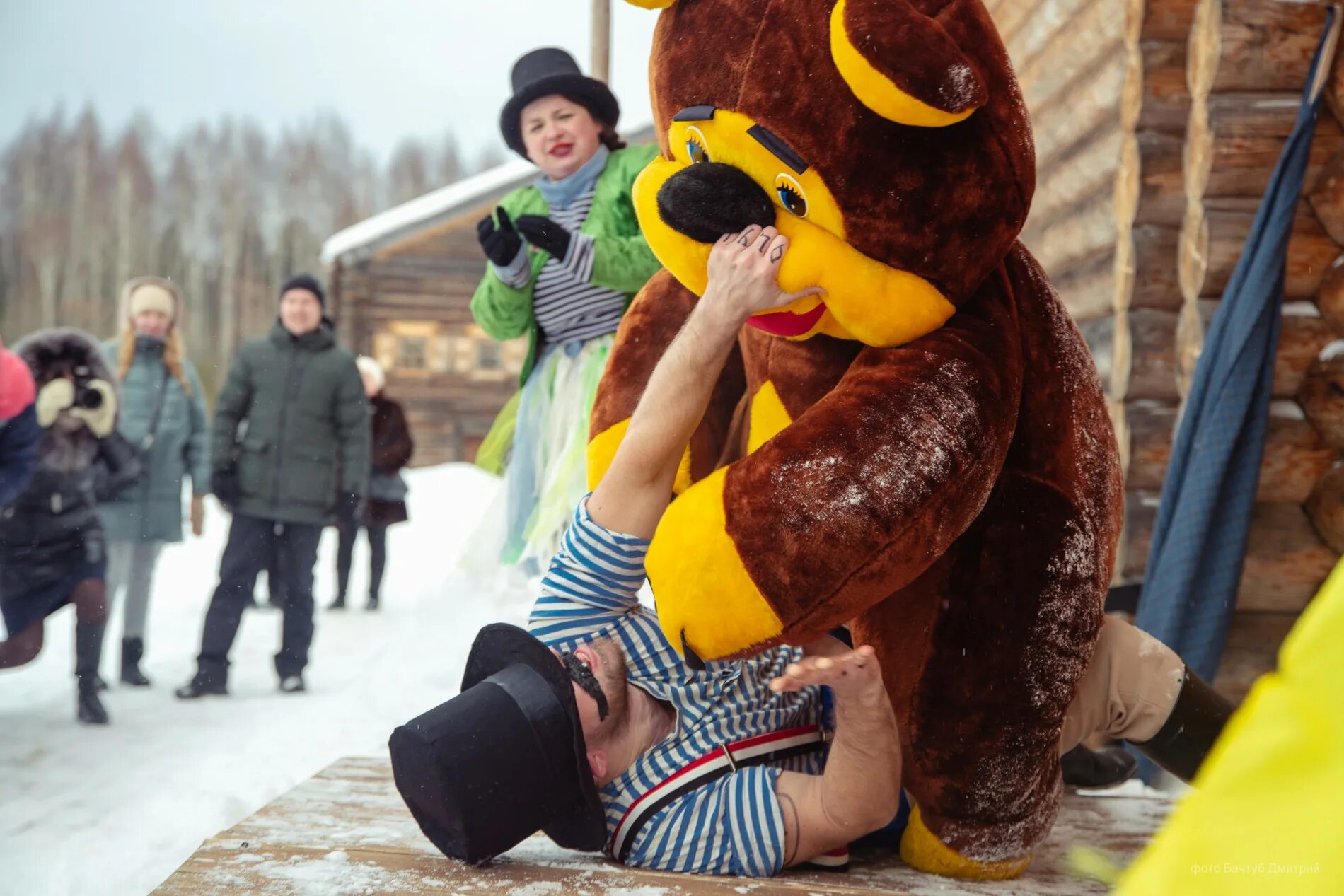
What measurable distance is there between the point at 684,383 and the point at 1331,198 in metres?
1.90

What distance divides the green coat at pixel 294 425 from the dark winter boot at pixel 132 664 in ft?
2.28

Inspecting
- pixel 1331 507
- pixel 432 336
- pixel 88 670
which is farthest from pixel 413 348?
pixel 1331 507

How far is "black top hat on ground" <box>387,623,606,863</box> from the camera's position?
1.38 meters

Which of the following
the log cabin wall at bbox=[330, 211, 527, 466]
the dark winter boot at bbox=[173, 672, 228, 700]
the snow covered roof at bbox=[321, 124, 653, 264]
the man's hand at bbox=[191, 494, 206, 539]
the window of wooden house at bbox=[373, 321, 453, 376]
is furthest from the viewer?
the window of wooden house at bbox=[373, 321, 453, 376]

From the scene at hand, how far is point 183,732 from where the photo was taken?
347 cm

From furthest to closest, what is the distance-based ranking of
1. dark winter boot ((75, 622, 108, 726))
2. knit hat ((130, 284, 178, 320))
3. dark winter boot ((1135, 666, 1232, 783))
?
knit hat ((130, 284, 178, 320)) < dark winter boot ((75, 622, 108, 726)) < dark winter boot ((1135, 666, 1232, 783))

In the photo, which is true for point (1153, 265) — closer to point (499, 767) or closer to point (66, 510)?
point (499, 767)

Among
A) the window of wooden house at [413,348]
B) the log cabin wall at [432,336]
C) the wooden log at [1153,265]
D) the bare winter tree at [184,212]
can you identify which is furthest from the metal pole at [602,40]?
the bare winter tree at [184,212]

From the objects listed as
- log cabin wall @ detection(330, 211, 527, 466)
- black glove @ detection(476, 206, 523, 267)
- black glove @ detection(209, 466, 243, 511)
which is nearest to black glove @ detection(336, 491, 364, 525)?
black glove @ detection(209, 466, 243, 511)

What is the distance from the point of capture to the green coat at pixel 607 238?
239cm

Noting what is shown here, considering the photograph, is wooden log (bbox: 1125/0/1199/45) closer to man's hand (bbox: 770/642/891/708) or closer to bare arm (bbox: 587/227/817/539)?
bare arm (bbox: 587/227/817/539)

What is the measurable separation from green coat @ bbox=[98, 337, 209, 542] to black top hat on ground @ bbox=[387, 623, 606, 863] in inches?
125

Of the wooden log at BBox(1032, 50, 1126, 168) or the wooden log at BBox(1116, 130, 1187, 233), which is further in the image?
the wooden log at BBox(1032, 50, 1126, 168)

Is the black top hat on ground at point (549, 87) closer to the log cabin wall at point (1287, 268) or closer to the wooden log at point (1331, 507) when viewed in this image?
the log cabin wall at point (1287, 268)
